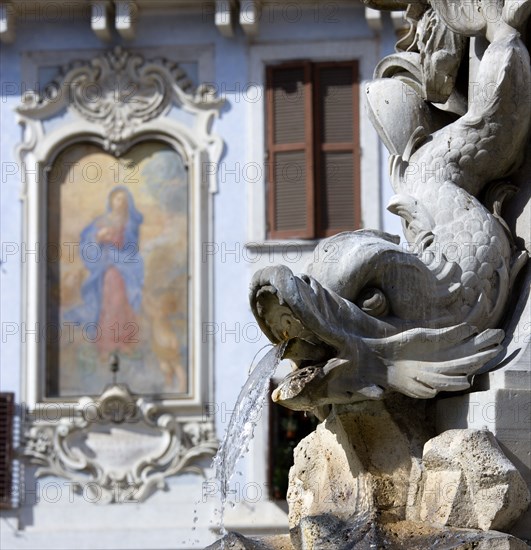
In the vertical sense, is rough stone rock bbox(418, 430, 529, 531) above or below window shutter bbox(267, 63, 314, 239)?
below

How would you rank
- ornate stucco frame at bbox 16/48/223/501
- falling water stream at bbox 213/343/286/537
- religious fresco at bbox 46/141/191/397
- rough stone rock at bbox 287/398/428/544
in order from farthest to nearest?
religious fresco at bbox 46/141/191/397
ornate stucco frame at bbox 16/48/223/501
falling water stream at bbox 213/343/286/537
rough stone rock at bbox 287/398/428/544

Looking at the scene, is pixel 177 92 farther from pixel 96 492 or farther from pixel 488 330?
pixel 488 330

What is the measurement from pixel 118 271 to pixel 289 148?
2.38 meters

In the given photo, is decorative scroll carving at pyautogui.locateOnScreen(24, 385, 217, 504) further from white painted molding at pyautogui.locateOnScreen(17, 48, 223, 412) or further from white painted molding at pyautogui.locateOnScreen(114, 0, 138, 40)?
white painted molding at pyautogui.locateOnScreen(114, 0, 138, 40)

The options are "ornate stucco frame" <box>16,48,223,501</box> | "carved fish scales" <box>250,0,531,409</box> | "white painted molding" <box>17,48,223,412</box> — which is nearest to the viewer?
"carved fish scales" <box>250,0,531,409</box>

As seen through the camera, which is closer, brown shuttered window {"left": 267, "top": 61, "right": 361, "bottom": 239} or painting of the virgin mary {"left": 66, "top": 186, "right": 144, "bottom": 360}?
brown shuttered window {"left": 267, "top": 61, "right": 361, "bottom": 239}

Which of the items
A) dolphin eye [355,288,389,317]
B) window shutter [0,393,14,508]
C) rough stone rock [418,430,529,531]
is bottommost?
window shutter [0,393,14,508]

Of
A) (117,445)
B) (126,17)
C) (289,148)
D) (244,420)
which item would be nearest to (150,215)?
(289,148)

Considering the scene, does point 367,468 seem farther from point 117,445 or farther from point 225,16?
point 225,16

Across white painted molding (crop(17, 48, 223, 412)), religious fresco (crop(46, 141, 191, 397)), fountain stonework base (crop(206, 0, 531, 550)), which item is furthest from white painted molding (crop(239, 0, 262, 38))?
fountain stonework base (crop(206, 0, 531, 550))

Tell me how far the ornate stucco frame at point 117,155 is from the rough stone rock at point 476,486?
56.0 ft

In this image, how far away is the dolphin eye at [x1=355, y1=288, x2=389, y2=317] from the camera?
4.93 m

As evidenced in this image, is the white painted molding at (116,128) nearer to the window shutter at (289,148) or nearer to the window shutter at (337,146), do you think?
the window shutter at (289,148)

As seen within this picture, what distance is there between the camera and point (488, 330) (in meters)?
5.03
